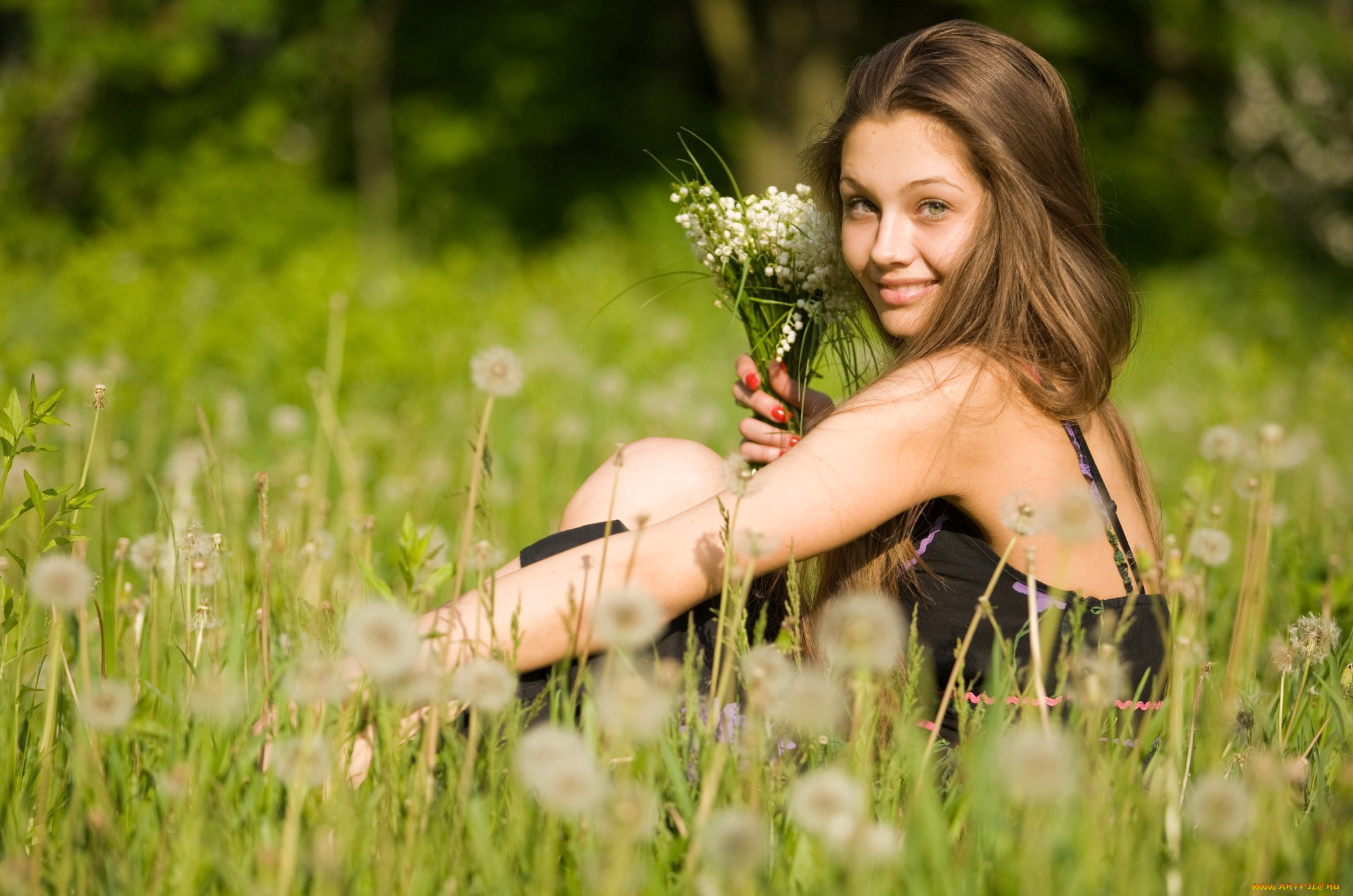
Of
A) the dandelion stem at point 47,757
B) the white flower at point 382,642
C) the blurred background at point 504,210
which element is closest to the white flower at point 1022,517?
the white flower at point 382,642

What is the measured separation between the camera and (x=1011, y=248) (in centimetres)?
201

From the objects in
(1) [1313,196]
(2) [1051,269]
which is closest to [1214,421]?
(2) [1051,269]

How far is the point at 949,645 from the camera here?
1.94m

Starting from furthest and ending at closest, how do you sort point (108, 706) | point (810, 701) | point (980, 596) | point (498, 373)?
point (980, 596) < point (498, 373) < point (108, 706) < point (810, 701)

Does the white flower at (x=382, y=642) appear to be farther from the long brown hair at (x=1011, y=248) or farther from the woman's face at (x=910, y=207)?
the woman's face at (x=910, y=207)

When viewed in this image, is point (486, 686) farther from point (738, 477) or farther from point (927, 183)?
point (927, 183)

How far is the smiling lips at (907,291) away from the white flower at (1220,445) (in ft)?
2.00

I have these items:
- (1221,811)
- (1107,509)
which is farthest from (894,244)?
(1221,811)

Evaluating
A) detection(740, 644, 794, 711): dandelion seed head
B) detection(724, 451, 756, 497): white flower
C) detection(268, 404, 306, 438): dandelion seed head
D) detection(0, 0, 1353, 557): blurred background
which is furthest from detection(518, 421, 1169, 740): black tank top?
detection(268, 404, 306, 438): dandelion seed head

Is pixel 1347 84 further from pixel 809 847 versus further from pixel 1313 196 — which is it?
pixel 809 847

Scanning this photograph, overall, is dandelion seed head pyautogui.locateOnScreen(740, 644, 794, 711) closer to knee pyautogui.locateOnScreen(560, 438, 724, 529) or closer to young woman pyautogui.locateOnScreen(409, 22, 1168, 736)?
young woman pyautogui.locateOnScreen(409, 22, 1168, 736)

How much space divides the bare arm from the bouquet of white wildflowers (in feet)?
1.26

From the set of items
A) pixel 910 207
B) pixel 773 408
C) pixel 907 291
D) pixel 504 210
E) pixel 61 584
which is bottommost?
pixel 61 584

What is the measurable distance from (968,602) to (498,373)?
2.81 feet
